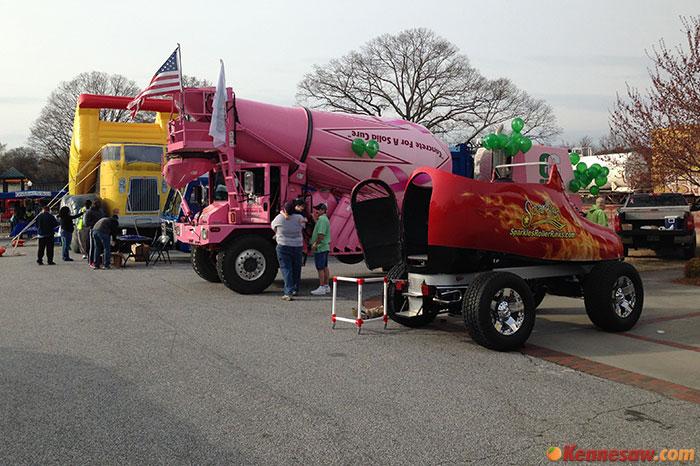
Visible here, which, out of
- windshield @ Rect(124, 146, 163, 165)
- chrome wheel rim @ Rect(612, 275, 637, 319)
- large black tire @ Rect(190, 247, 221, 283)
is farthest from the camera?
windshield @ Rect(124, 146, 163, 165)

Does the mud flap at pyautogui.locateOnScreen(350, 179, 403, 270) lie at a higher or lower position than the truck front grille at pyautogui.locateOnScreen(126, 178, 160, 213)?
lower

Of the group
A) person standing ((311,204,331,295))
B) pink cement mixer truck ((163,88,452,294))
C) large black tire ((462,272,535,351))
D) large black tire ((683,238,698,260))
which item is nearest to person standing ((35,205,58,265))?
pink cement mixer truck ((163,88,452,294))

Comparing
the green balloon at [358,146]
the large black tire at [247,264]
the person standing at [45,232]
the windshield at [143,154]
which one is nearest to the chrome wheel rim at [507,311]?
the large black tire at [247,264]

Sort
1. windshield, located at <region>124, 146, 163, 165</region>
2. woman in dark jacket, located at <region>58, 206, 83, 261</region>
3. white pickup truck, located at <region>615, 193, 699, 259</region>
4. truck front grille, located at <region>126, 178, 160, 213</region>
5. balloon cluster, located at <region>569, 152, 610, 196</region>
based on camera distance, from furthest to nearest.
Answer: windshield, located at <region>124, 146, 163, 165</region>, truck front grille, located at <region>126, 178, 160, 213</region>, woman in dark jacket, located at <region>58, 206, 83, 261</region>, white pickup truck, located at <region>615, 193, 699, 259</region>, balloon cluster, located at <region>569, 152, 610, 196</region>

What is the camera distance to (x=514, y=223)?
300 inches

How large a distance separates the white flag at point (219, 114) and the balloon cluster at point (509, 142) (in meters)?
5.37

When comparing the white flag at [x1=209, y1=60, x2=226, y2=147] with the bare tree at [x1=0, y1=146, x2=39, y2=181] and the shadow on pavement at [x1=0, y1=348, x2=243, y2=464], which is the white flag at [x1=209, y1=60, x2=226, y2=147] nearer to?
the shadow on pavement at [x1=0, y1=348, x2=243, y2=464]

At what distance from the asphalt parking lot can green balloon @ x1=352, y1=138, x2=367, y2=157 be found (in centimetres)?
469

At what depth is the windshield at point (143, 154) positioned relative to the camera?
20.9 m

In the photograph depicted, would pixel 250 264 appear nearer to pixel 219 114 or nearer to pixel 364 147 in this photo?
pixel 219 114

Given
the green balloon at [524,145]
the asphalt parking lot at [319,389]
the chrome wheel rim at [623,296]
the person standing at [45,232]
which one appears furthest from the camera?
the person standing at [45,232]

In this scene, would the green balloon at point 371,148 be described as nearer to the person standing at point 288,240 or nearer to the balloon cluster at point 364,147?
the balloon cluster at point 364,147

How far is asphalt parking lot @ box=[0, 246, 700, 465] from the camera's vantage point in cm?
435

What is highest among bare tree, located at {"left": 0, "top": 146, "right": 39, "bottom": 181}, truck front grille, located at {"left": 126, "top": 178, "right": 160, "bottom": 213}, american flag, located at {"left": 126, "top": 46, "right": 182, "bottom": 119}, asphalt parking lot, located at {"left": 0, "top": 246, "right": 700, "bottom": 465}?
bare tree, located at {"left": 0, "top": 146, "right": 39, "bottom": 181}
